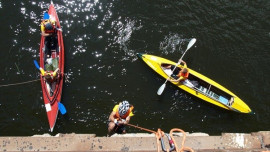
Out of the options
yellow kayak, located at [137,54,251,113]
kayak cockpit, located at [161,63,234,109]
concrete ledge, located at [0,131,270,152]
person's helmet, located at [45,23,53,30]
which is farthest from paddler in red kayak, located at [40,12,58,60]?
concrete ledge, located at [0,131,270,152]

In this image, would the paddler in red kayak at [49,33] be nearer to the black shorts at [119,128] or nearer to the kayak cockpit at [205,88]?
the black shorts at [119,128]

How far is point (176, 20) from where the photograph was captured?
13.3m

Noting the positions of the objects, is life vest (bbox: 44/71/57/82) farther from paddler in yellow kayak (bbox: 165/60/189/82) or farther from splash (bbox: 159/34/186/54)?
splash (bbox: 159/34/186/54)

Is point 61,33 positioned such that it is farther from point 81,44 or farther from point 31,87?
point 31,87

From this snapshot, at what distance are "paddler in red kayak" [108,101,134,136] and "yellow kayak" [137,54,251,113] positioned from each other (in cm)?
326

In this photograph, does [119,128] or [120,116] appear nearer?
[120,116]

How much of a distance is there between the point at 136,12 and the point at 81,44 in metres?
3.01

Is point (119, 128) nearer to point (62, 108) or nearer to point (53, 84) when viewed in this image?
point (62, 108)

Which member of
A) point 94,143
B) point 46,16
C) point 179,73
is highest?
point 46,16

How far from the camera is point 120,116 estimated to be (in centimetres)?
916

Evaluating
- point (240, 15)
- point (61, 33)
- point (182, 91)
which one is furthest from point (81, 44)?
point (240, 15)

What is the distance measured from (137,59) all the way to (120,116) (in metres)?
3.85

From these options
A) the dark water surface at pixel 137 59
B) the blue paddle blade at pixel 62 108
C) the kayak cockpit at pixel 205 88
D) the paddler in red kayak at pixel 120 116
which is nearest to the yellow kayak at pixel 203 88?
the kayak cockpit at pixel 205 88

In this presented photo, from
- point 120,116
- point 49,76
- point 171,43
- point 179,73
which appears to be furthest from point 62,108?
point 171,43
